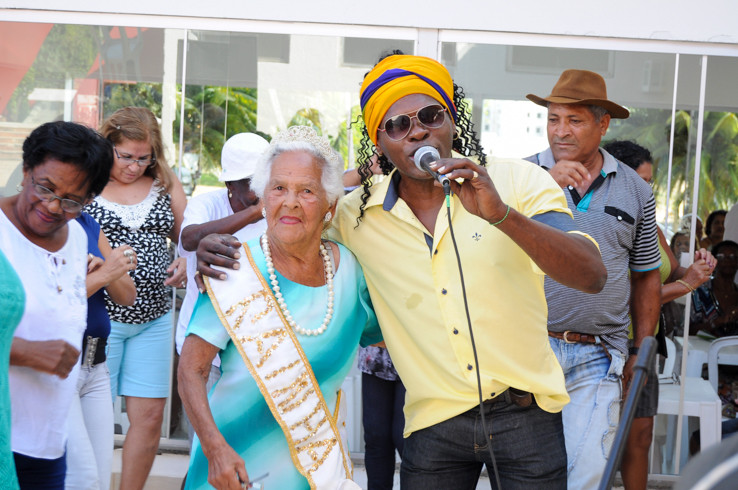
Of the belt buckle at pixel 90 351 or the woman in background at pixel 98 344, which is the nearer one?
the woman in background at pixel 98 344

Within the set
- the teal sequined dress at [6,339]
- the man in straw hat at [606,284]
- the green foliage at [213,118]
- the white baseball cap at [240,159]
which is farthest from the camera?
the green foliage at [213,118]

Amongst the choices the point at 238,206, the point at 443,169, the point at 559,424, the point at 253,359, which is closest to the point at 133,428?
the point at 238,206

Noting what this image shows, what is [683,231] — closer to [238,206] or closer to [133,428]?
[238,206]

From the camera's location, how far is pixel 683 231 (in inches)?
224

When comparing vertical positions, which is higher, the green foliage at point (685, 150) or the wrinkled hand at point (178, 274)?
the green foliage at point (685, 150)

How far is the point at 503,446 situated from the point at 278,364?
78 centimetres

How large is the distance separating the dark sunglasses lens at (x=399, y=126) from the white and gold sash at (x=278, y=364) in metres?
0.61

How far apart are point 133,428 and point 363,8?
2923mm

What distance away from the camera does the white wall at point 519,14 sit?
5.51m

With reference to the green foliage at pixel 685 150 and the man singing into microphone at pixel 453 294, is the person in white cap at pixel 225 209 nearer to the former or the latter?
the man singing into microphone at pixel 453 294

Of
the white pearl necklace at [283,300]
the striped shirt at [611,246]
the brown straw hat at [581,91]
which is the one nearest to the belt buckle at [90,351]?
the white pearl necklace at [283,300]

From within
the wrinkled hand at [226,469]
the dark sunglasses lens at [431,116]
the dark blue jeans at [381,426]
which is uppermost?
the dark sunglasses lens at [431,116]

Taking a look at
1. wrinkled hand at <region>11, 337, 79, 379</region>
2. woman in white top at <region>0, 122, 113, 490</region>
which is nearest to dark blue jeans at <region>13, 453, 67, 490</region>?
woman in white top at <region>0, 122, 113, 490</region>

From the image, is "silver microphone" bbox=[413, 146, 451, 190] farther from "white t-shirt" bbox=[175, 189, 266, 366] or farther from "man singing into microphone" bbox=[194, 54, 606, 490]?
"white t-shirt" bbox=[175, 189, 266, 366]
